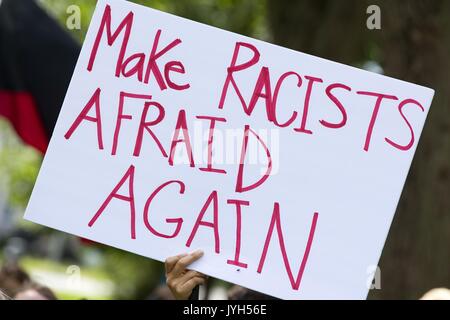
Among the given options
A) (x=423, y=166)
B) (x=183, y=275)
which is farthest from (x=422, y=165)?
(x=183, y=275)

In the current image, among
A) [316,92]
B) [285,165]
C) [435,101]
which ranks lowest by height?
[285,165]

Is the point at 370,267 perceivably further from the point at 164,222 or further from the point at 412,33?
the point at 412,33

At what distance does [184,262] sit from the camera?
3178 mm

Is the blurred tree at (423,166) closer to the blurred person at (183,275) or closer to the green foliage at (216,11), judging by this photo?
the blurred person at (183,275)

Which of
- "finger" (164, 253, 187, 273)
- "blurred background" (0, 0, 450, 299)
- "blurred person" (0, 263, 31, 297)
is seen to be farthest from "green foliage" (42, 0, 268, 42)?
"finger" (164, 253, 187, 273)

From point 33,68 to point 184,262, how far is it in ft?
12.4

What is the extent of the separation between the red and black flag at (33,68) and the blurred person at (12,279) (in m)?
0.79

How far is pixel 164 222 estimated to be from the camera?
10.7 feet

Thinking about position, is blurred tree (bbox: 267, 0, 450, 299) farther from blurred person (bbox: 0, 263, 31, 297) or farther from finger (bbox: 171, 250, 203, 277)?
finger (bbox: 171, 250, 203, 277)

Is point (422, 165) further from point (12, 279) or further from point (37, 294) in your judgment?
point (37, 294)

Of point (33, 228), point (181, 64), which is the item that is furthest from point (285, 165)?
point (33, 228)
